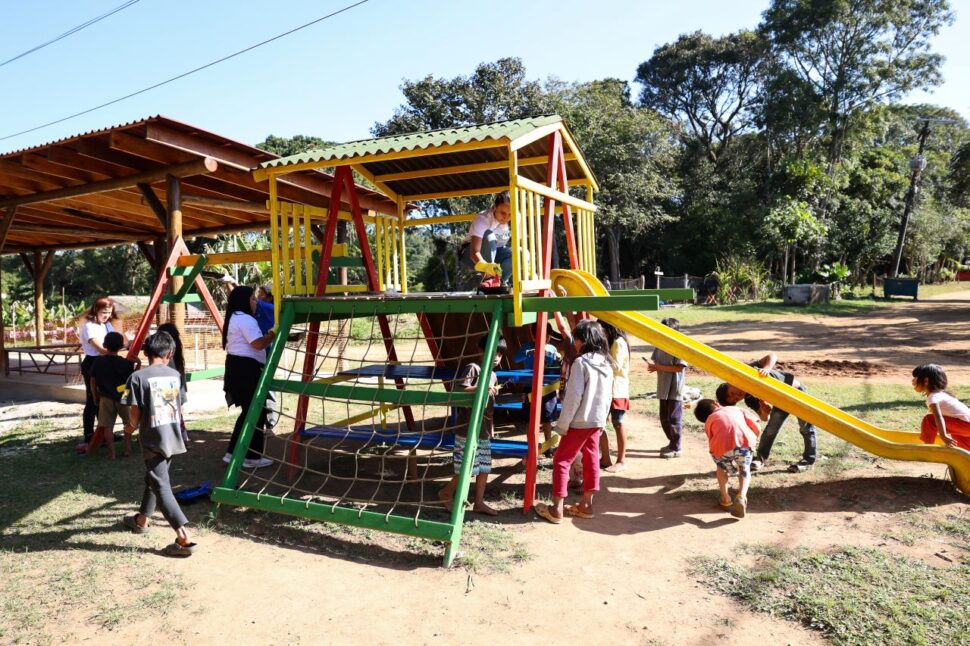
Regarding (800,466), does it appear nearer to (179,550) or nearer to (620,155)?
(179,550)

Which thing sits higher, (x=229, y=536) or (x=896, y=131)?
(x=896, y=131)

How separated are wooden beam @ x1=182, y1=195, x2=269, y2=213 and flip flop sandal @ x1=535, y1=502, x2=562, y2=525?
612cm

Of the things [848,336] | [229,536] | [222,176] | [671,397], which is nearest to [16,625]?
[229,536]

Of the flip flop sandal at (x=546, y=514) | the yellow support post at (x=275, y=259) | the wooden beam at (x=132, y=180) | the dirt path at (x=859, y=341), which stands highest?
the wooden beam at (x=132, y=180)

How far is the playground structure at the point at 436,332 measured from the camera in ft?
15.0

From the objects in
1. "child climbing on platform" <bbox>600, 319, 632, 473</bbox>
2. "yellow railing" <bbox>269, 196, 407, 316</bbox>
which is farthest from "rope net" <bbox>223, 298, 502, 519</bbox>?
"child climbing on platform" <bbox>600, 319, 632, 473</bbox>

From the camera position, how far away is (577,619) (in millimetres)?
3246

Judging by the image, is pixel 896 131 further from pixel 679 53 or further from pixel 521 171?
pixel 521 171

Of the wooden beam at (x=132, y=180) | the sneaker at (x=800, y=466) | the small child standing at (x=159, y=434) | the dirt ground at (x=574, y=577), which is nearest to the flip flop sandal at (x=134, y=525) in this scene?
the dirt ground at (x=574, y=577)

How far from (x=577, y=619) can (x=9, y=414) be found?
355 inches

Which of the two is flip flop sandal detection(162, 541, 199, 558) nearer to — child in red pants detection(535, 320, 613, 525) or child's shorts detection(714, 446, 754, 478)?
child in red pants detection(535, 320, 613, 525)

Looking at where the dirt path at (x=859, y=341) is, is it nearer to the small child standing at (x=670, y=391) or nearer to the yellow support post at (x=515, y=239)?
the small child standing at (x=670, y=391)

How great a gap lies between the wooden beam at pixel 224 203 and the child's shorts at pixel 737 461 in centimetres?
702

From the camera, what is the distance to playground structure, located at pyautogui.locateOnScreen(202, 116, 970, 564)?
458 cm
